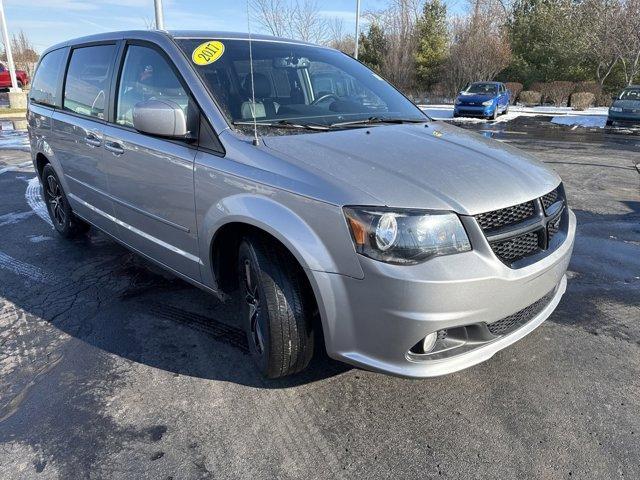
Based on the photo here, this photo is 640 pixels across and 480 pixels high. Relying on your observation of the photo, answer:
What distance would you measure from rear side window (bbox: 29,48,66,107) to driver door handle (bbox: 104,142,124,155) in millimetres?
1369

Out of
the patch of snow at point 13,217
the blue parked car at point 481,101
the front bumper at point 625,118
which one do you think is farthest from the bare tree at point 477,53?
the patch of snow at point 13,217

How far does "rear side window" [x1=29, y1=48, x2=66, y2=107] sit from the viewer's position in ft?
14.9

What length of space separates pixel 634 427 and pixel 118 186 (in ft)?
11.2

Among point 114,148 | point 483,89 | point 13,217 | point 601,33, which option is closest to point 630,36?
point 601,33

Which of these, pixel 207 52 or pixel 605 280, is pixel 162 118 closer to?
pixel 207 52

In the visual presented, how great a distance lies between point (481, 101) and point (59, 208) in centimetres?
1936

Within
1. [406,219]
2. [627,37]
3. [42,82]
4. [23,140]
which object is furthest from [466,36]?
[406,219]

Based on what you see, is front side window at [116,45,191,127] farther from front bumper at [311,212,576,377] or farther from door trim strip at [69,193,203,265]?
front bumper at [311,212,576,377]

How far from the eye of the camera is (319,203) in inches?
84.9

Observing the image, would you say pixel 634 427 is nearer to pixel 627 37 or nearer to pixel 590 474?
pixel 590 474

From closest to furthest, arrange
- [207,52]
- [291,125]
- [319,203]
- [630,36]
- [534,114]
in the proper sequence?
1. [319,203]
2. [291,125]
3. [207,52]
4. [534,114]
5. [630,36]

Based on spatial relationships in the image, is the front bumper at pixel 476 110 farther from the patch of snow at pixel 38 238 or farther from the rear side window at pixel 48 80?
the patch of snow at pixel 38 238

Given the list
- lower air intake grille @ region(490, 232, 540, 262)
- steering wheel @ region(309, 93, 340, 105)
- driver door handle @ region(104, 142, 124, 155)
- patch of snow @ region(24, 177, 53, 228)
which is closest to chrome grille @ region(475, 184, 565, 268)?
lower air intake grille @ region(490, 232, 540, 262)

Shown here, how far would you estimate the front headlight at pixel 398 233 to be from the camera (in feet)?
6.77
